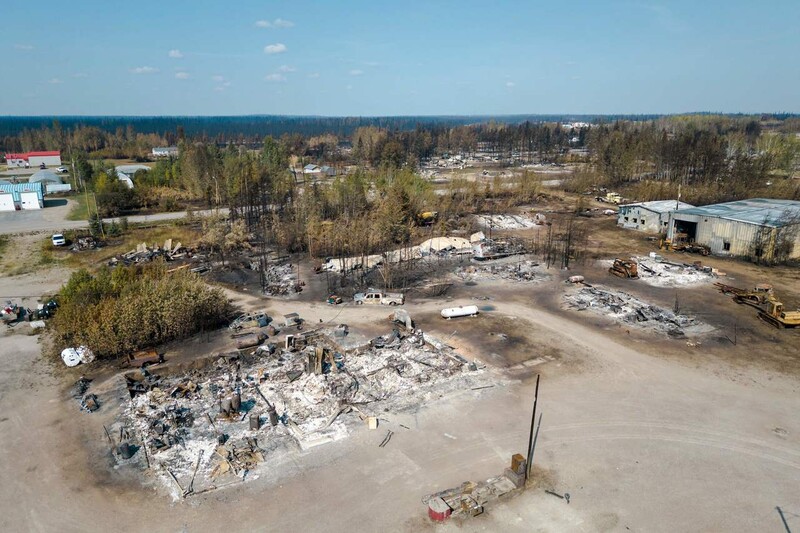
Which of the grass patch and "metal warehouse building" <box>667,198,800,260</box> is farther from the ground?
"metal warehouse building" <box>667,198,800,260</box>

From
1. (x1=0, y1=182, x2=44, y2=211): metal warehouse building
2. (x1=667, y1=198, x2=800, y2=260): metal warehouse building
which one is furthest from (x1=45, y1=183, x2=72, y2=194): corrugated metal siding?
(x1=667, y1=198, x2=800, y2=260): metal warehouse building

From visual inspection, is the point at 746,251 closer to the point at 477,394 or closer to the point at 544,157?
the point at 477,394

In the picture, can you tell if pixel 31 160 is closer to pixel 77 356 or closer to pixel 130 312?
pixel 77 356

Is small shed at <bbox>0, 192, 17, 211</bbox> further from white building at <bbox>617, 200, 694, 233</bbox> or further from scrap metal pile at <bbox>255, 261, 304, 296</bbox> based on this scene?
white building at <bbox>617, 200, 694, 233</bbox>

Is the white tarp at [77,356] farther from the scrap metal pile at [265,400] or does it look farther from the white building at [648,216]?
the white building at [648,216]

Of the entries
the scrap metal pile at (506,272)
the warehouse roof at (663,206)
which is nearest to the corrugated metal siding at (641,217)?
the warehouse roof at (663,206)

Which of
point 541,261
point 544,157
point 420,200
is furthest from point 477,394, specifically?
point 544,157
